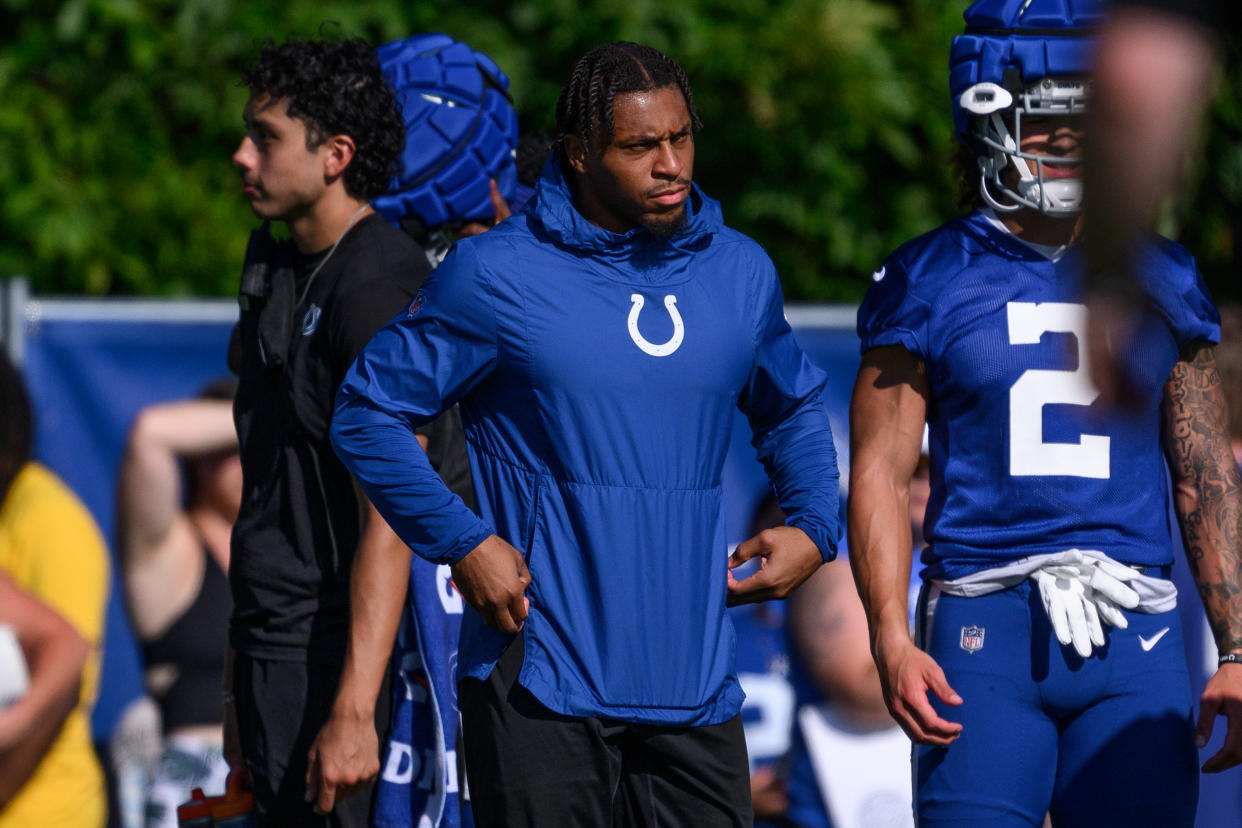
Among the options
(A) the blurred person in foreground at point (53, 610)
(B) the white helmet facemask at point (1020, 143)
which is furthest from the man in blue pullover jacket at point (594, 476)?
(A) the blurred person in foreground at point (53, 610)

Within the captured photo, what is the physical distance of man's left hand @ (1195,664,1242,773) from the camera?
3297mm

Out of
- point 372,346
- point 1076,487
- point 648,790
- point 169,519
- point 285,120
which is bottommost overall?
point 169,519

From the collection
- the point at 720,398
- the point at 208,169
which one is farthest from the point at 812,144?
the point at 720,398

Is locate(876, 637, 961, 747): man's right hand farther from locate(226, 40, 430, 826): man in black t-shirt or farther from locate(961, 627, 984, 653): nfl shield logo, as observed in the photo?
locate(226, 40, 430, 826): man in black t-shirt

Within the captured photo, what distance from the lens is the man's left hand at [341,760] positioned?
10.4 ft

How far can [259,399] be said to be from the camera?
3518 mm

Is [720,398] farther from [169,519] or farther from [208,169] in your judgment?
[208,169]

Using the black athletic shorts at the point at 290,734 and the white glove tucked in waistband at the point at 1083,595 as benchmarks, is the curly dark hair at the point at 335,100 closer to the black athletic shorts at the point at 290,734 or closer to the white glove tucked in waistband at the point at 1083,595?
the black athletic shorts at the point at 290,734

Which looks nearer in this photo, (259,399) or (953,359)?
(953,359)

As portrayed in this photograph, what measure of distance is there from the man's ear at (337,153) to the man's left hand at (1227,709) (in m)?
2.07

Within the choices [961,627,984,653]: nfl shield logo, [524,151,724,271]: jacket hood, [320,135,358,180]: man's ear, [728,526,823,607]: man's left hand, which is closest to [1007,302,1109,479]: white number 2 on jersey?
[961,627,984,653]: nfl shield logo

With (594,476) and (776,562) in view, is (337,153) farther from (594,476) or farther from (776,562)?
(776,562)

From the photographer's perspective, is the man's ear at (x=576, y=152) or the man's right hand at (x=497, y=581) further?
the man's ear at (x=576, y=152)

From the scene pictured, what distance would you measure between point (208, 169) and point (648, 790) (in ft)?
15.4
